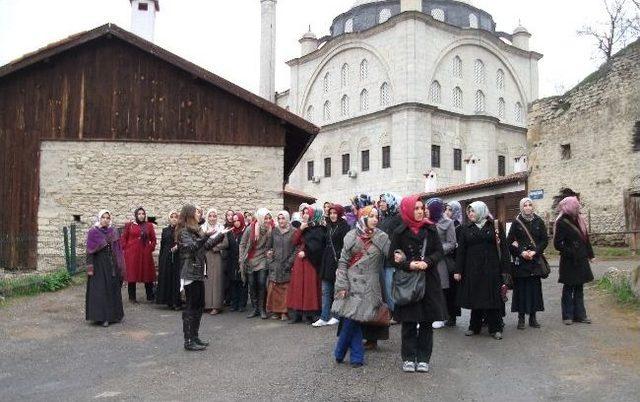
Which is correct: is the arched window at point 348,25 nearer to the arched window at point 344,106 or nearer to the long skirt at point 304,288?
the arched window at point 344,106

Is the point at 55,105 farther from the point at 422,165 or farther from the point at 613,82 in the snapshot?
the point at 422,165

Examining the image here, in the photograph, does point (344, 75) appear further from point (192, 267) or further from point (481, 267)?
point (192, 267)

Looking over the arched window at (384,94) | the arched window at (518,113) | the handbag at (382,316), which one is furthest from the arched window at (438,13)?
the handbag at (382,316)

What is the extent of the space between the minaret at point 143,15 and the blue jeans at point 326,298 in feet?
48.8

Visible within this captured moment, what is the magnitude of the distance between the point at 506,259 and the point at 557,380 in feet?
7.68

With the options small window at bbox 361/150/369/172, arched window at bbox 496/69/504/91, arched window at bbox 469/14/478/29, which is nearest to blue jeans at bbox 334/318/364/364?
small window at bbox 361/150/369/172

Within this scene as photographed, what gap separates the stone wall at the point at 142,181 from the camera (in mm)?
16031

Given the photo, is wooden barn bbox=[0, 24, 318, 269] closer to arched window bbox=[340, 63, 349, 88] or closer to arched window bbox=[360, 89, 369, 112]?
arched window bbox=[360, 89, 369, 112]

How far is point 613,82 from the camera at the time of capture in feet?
72.6

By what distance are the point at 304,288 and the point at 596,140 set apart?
17.0 m

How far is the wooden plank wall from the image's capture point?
15859 millimetres

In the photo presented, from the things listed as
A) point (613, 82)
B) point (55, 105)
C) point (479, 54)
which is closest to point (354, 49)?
point (479, 54)

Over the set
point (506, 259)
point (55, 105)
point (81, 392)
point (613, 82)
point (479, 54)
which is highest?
point (479, 54)

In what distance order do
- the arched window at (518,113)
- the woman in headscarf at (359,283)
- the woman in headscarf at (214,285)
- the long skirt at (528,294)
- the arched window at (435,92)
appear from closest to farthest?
the woman in headscarf at (359,283) → the long skirt at (528,294) → the woman in headscarf at (214,285) → the arched window at (435,92) → the arched window at (518,113)
